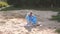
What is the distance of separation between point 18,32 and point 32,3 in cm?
1396

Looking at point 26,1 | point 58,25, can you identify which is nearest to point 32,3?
point 26,1

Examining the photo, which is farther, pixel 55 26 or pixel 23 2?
pixel 23 2

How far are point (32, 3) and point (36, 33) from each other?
13.9 meters

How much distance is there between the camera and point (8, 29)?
12227 millimetres

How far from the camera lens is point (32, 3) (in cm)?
2559

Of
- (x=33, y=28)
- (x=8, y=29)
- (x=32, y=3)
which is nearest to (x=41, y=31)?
(x=33, y=28)

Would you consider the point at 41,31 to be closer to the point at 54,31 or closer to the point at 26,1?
the point at 54,31

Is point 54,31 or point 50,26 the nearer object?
point 54,31

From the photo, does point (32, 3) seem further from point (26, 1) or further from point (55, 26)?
point (55, 26)

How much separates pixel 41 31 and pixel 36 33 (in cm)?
53

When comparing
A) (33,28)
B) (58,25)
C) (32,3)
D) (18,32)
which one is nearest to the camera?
(18,32)

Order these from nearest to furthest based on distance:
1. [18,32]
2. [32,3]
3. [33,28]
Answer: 1. [18,32]
2. [33,28]
3. [32,3]

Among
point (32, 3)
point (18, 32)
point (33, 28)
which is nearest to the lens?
point (18, 32)

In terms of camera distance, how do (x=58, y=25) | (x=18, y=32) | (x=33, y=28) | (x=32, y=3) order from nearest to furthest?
(x=18, y=32), (x=33, y=28), (x=58, y=25), (x=32, y=3)
